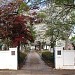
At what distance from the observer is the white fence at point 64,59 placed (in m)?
23.5

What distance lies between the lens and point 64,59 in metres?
23.5

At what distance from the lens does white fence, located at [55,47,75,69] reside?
23.5 meters

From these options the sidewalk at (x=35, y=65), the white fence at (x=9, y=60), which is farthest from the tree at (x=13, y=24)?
the sidewalk at (x=35, y=65)

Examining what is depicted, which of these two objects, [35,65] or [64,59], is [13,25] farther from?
[64,59]

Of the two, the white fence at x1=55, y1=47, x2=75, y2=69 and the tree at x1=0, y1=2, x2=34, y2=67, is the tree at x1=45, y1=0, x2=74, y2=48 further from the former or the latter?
the white fence at x1=55, y1=47, x2=75, y2=69

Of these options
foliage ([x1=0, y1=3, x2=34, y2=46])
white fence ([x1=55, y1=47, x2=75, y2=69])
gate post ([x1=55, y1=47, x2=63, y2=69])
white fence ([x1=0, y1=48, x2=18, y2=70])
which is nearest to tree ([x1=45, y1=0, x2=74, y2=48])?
foliage ([x1=0, y1=3, x2=34, y2=46])

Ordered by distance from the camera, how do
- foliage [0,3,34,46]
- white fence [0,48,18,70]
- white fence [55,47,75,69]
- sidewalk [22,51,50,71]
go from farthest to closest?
foliage [0,3,34,46], sidewalk [22,51,50,71], white fence [55,47,75,69], white fence [0,48,18,70]

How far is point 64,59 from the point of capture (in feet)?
77.3

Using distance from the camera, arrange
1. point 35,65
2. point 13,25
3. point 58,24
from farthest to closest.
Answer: point 58,24 → point 35,65 → point 13,25

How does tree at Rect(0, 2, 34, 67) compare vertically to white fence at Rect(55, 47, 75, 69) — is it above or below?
above

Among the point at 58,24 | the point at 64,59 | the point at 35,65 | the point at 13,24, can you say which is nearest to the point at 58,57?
the point at 64,59

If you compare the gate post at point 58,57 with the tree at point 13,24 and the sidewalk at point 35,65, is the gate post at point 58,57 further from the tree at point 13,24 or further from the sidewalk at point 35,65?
the tree at point 13,24

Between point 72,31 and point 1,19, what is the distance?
11.9 meters

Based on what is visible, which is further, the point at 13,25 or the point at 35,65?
the point at 35,65
